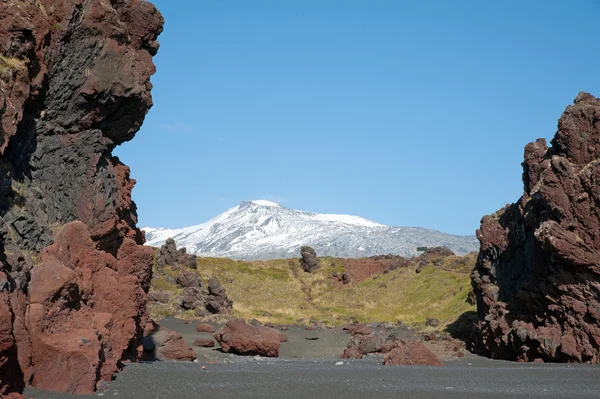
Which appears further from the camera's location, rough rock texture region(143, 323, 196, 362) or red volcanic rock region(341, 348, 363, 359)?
red volcanic rock region(341, 348, 363, 359)

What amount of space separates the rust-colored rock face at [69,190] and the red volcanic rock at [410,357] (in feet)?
40.6

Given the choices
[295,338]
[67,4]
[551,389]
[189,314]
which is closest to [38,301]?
[67,4]

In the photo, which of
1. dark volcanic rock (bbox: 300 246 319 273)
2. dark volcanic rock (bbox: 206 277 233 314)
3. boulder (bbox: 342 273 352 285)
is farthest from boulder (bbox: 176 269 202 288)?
dark volcanic rock (bbox: 300 246 319 273)

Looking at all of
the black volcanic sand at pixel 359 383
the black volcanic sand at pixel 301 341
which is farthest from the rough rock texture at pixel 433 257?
the black volcanic sand at pixel 359 383

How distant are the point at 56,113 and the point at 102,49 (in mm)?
3033

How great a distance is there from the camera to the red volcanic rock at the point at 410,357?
1251 inches

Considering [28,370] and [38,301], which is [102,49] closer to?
[38,301]

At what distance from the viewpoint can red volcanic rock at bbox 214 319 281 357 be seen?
1398 inches

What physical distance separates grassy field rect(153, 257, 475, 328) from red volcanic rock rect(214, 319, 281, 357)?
24.7 meters

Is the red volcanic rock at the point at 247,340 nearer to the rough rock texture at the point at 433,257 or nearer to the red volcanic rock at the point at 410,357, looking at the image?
the red volcanic rock at the point at 410,357

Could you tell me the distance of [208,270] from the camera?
84.8 meters

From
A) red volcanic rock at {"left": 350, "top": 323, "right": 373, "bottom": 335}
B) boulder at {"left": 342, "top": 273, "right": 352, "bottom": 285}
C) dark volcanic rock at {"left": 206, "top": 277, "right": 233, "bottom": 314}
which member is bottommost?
red volcanic rock at {"left": 350, "top": 323, "right": 373, "bottom": 335}

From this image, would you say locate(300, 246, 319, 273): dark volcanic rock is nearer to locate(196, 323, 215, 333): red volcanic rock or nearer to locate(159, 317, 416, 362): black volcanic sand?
locate(159, 317, 416, 362): black volcanic sand

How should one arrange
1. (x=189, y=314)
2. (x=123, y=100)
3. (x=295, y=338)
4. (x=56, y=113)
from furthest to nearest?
(x=189, y=314) < (x=295, y=338) < (x=123, y=100) < (x=56, y=113)
